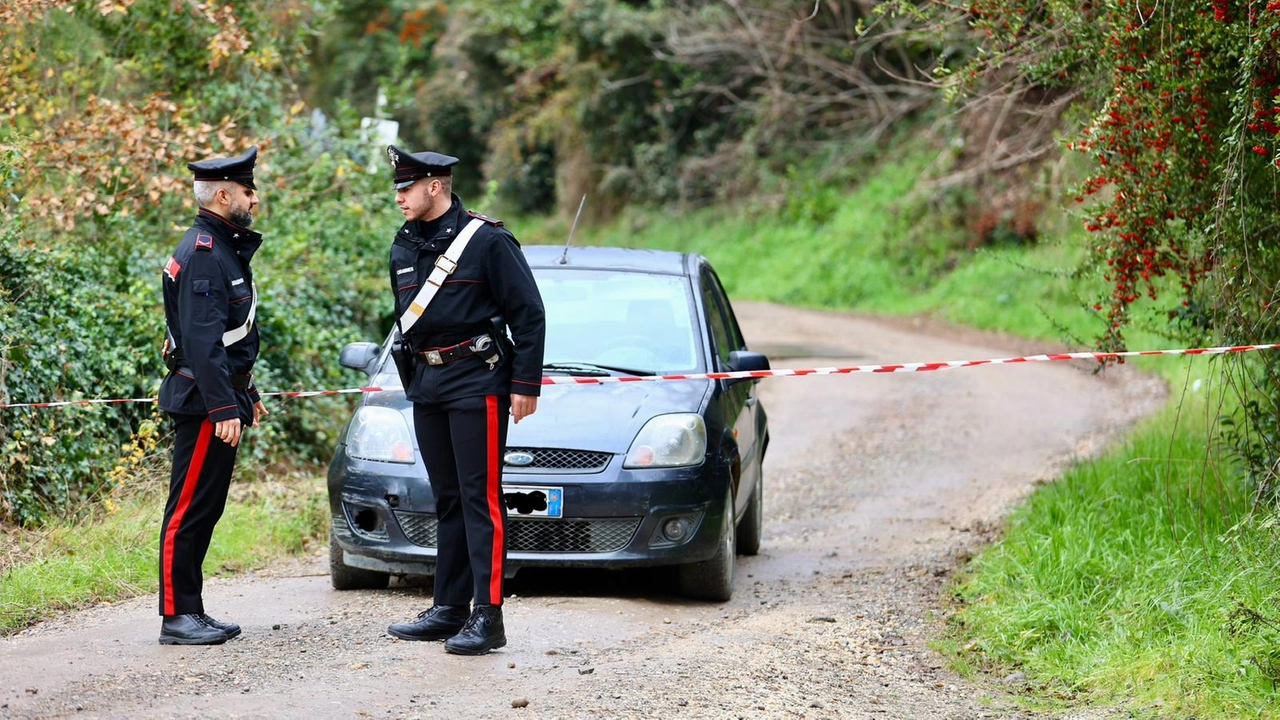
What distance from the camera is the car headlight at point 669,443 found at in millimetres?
6660

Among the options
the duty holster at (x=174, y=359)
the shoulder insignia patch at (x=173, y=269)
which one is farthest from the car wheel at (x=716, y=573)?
the shoulder insignia patch at (x=173, y=269)

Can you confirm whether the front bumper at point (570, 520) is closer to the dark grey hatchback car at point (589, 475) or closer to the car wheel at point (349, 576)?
the dark grey hatchback car at point (589, 475)

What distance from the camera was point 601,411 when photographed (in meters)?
6.84

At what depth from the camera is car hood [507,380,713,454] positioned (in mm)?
6645

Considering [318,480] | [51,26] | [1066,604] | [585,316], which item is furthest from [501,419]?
[51,26]

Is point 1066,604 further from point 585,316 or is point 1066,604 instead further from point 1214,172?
point 585,316

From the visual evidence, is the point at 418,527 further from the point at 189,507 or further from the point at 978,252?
the point at 978,252

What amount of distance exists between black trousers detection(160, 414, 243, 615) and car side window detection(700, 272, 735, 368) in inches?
108

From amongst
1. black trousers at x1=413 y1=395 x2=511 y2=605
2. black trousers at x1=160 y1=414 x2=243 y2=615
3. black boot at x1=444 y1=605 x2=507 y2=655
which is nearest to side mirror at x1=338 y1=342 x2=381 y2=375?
black trousers at x1=160 y1=414 x2=243 y2=615

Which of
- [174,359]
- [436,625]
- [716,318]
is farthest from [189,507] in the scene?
[716,318]

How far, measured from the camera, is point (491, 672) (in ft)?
17.7

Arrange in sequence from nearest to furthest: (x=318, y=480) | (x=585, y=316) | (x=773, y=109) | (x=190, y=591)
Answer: (x=190, y=591), (x=585, y=316), (x=318, y=480), (x=773, y=109)

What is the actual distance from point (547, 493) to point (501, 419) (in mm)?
978

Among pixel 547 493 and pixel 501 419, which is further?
pixel 547 493
